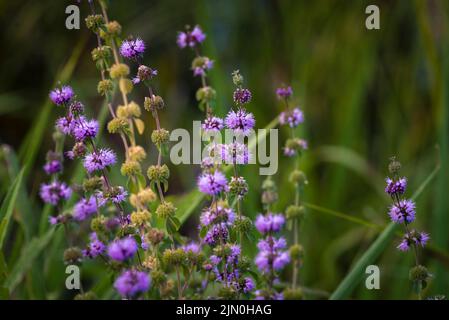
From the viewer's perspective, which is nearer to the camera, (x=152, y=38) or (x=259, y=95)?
(x=259, y=95)

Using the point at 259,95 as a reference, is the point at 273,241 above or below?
below

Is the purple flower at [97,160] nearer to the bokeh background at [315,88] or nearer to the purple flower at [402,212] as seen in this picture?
the purple flower at [402,212]

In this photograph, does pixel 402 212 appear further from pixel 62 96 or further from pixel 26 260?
pixel 26 260

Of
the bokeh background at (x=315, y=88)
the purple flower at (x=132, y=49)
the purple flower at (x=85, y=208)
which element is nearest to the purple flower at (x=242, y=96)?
the purple flower at (x=132, y=49)

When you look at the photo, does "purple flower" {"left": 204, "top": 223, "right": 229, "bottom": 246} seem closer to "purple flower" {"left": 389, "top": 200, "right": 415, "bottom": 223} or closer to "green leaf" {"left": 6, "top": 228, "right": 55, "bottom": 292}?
"purple flower" {"left": 389, "top": 200, "right": 415, "bottom": 223}

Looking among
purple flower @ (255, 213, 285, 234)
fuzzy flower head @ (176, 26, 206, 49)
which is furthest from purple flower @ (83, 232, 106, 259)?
fuzzy flower head @ (176, 26, 206, 49)
